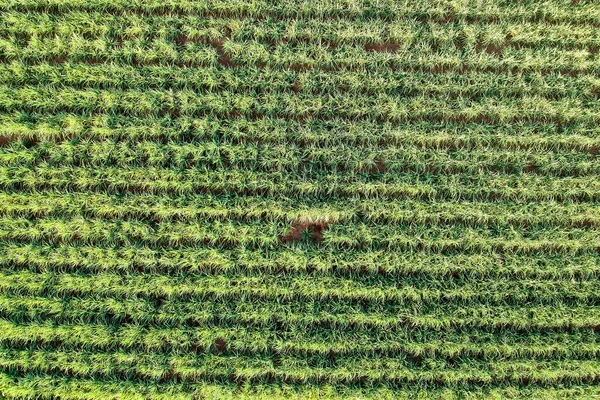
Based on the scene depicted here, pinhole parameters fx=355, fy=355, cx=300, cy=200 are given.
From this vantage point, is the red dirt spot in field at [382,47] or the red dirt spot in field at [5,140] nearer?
the red dirt spot in field at [5,140]

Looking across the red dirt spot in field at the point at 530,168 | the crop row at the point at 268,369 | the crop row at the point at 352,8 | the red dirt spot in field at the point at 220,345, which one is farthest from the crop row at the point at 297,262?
the crop row at the point at 352,8

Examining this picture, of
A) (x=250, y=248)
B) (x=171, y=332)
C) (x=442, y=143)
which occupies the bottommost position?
(x=171, y=332)

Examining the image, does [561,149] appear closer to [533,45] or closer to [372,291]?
[533,45]

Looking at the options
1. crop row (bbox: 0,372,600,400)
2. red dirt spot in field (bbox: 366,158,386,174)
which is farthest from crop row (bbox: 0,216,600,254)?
crop row (bbox: 0,372,600,400)

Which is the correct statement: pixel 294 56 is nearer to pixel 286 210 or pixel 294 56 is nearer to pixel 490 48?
pixel 286 210

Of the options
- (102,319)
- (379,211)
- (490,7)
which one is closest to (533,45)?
(490,7)

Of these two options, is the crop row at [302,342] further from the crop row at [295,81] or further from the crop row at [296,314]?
the crop row at [295,81]
